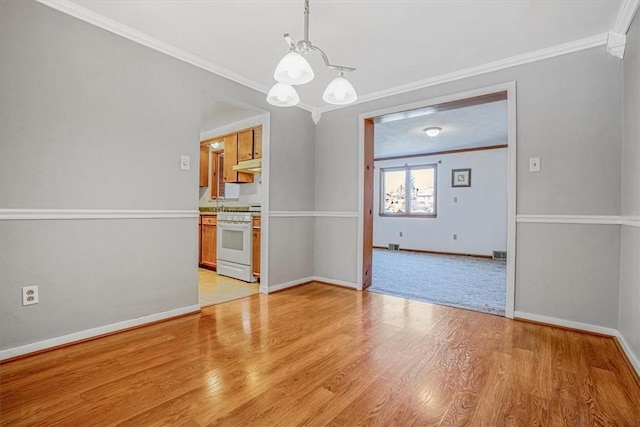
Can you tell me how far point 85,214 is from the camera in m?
2.05

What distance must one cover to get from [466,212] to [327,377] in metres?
5.65

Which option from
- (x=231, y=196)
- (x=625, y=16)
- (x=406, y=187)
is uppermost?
(x=625, y=16)

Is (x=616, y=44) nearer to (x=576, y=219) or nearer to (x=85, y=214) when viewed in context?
(x=576, y=219)

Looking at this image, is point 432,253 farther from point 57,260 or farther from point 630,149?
point 57,260

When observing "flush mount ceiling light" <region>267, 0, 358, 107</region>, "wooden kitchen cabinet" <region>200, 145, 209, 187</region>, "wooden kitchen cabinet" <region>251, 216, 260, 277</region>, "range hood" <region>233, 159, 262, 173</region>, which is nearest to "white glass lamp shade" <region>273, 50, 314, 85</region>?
"flush mount ceiling light" <region>267, 0, 358, 107</region>

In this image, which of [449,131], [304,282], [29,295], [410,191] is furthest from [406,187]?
[29,295]

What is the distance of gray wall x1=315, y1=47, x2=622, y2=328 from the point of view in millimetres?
2215

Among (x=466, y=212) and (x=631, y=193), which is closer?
(x=631, y=193)

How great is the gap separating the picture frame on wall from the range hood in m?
4.28

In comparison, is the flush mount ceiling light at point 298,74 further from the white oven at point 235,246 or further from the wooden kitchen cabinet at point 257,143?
the wooden kitchen cabinet at point 257,143

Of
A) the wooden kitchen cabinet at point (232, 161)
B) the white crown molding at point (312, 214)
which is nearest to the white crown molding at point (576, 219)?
the white crown molding at point (312, 214)

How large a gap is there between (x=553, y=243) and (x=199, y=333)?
2.86 meters

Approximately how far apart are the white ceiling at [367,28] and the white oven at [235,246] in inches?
72.2

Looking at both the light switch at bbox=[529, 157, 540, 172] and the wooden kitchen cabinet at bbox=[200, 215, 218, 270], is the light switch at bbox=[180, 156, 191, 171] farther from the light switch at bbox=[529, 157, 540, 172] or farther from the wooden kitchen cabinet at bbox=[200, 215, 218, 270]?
the light switch at bbox=[529, 157, 540, 172]
